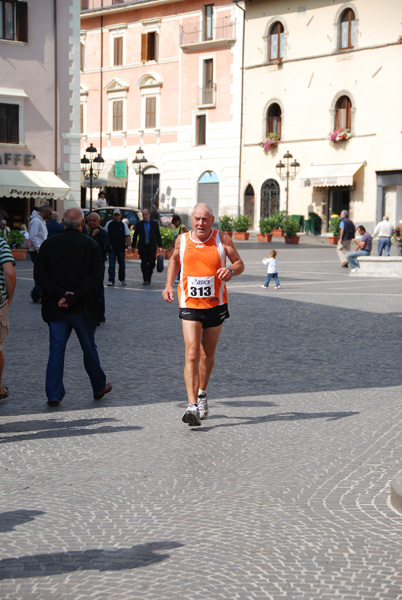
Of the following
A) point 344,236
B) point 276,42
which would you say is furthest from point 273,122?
point 344,236

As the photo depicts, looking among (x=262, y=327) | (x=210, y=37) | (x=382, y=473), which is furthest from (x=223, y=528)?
(x=210, y=37)

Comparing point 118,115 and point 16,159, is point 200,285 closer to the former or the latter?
point 16,159

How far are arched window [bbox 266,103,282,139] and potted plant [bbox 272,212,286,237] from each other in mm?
6729

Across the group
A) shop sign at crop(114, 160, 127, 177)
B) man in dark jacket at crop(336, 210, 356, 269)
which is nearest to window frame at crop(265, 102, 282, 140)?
shop sign at crop(114, 160, 127, 177)

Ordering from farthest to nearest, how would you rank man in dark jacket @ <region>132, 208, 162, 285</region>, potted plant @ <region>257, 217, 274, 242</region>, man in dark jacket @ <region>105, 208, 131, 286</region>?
potted plant @ <region>257, 217, 274, 242</region>, man in dark jacket @ <region>132, 208, 162, 285</region>, man in dark jacket @ <region>105, 208, 131, 286</region>

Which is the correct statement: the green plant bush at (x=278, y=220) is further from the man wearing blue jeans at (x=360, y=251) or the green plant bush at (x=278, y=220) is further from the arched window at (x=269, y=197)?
the man wearing blue jeans at (x=360, y=251)

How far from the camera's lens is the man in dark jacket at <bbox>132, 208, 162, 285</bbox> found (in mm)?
21750

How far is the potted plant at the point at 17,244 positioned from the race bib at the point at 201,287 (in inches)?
888

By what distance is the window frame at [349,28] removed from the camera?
1869 inches

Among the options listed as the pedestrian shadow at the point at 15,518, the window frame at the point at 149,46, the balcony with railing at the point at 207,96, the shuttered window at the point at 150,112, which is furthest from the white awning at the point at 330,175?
the pedestrian shadow at the point at 15,518

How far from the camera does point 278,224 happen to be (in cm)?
4591

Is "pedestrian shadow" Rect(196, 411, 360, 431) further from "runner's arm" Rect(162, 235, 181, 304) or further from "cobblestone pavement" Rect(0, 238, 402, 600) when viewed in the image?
"runner's arm" Rect(162, 235, 181, 304)

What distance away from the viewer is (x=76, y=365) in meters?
10.7

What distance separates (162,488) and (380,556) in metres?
1.62
